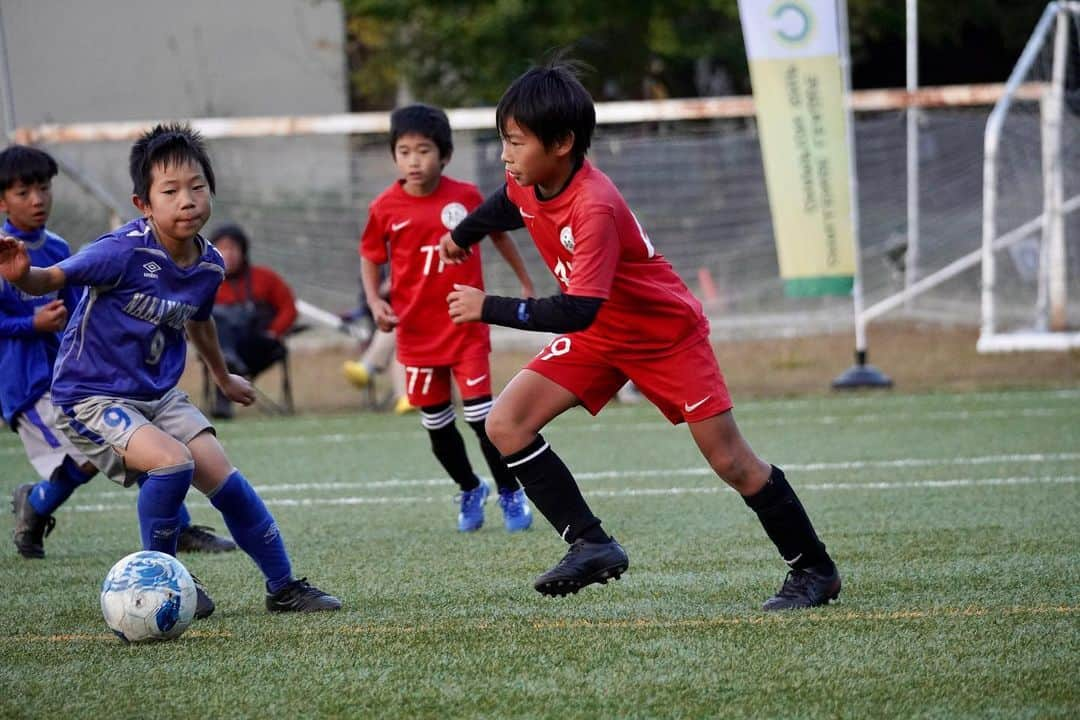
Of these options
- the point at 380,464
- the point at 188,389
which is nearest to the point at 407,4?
the point at 188,389

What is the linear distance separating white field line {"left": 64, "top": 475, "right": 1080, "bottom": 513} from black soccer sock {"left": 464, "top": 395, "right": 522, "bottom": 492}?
0.88m

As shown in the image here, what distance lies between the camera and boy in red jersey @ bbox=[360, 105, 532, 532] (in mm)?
6629

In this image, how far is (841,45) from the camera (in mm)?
12094

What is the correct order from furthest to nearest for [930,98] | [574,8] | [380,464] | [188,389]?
[574,8] → [188,389] → [930,98] → [380,464]

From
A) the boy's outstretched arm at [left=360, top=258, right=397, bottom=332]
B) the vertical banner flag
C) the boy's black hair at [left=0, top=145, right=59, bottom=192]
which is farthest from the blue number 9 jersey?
the vertical banner flag

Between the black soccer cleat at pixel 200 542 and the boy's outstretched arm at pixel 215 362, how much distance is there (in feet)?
4.23

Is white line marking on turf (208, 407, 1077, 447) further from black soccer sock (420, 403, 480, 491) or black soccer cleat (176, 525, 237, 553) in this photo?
black soccer cleat (176, 525, 237, 553)

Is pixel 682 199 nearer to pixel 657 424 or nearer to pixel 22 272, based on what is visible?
pixel 657 424

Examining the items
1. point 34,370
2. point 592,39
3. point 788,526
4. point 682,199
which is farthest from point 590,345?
point 592,39

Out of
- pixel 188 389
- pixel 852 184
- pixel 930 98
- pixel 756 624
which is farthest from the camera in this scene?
pixel 188 389

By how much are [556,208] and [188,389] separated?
406 inches

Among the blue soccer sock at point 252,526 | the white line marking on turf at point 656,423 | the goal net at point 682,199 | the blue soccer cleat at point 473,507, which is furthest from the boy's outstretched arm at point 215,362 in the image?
the goal net at point 682,199

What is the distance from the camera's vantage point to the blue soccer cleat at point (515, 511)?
647 centimetres

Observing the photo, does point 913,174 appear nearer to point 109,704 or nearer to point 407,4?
point 407,4
